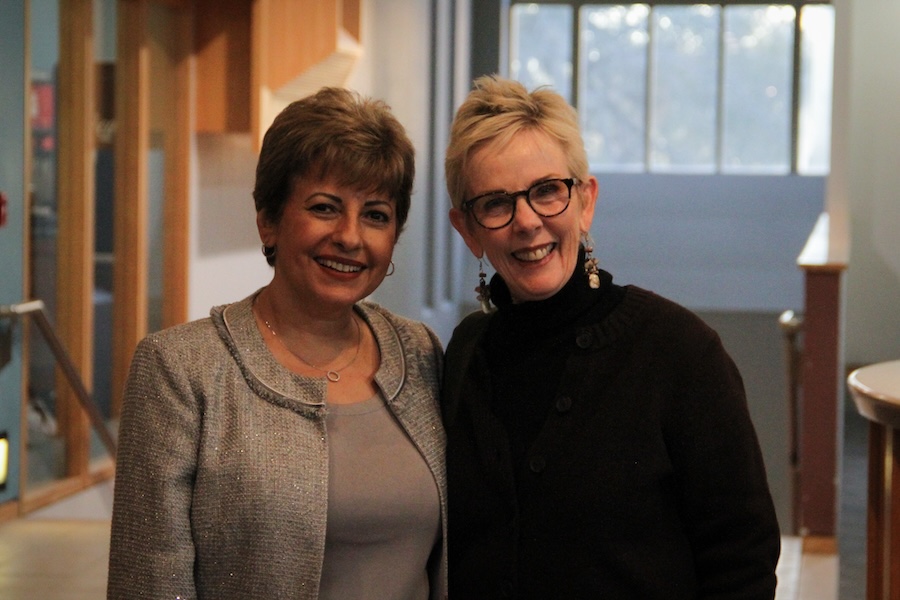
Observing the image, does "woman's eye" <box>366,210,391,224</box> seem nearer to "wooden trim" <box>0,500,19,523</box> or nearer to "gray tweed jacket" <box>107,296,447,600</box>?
"gray tweed jacket" <box>107,296,447,600</box>

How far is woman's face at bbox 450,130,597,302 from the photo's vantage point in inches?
74.8

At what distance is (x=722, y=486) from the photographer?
180cm

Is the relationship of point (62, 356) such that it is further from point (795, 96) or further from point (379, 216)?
point (795, 96)

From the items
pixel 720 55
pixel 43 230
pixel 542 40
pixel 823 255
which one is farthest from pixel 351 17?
pixel 720 55

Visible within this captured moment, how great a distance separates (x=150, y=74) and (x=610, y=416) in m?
4.34

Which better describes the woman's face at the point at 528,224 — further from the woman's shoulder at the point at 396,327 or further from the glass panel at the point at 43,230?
the glass panel at the point at 43,230

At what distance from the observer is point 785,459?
1223 cm

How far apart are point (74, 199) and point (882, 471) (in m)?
3.66

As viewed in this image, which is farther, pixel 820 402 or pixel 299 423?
pixel 820 402

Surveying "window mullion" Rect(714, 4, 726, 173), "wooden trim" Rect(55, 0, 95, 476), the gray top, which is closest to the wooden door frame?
"wooden trim" Rect(55, 0, 95, 476)

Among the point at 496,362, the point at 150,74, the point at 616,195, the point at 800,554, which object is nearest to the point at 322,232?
the point at 496,362

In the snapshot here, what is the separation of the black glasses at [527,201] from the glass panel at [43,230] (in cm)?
362

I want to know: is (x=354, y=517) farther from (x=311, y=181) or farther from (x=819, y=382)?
(x=819, y=382)

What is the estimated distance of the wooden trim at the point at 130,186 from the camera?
557cm
